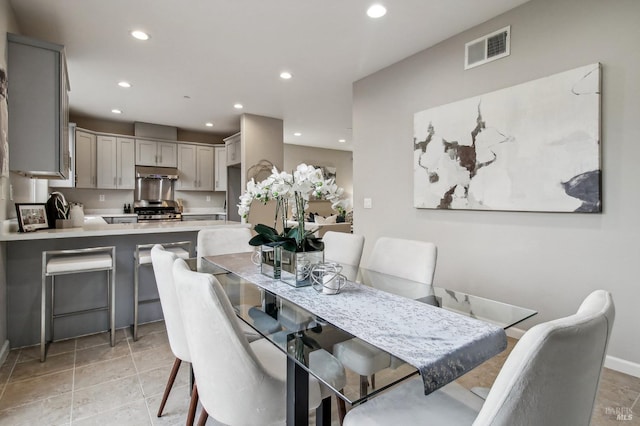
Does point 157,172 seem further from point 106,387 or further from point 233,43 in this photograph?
point 106,387

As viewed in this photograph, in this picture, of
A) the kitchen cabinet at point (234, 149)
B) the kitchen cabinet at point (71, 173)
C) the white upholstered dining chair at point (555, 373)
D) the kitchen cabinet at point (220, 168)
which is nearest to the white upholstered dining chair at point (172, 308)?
the white upholstered dining chair at point (555, 373)

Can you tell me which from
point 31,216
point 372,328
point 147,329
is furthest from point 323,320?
point 31,216

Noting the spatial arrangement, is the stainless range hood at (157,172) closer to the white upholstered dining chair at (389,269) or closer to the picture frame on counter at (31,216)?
the picture frame on counter at (31,216)

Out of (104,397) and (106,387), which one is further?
Result: (106,387)

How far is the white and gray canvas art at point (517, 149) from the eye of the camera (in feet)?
7.09

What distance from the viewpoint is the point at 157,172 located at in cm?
594

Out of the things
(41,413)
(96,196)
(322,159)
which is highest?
(322,159)

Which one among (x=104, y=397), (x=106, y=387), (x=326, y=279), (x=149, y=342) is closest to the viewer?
(x=326, y=279)

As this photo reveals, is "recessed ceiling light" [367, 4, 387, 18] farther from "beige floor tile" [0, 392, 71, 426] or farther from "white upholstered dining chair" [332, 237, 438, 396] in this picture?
"beige floor tile" [0, 392, 71, 426]

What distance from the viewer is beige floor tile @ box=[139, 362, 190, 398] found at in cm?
196

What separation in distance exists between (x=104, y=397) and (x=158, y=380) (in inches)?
11.4

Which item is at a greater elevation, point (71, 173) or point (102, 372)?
point (71, 173)

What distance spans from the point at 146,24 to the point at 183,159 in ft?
12.3

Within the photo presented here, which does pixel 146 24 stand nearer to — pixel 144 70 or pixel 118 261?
pixel 144 70
